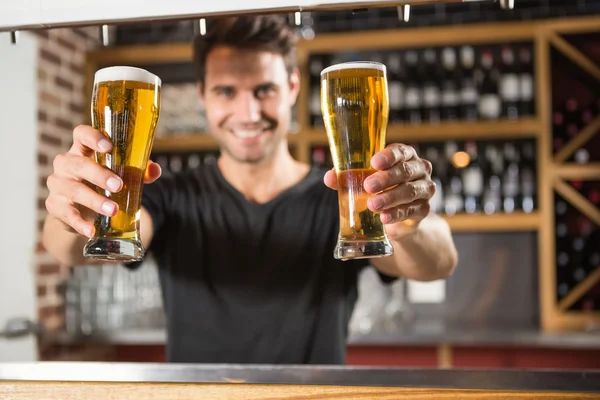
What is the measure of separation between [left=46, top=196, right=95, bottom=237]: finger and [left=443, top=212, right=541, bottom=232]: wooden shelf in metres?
2.74

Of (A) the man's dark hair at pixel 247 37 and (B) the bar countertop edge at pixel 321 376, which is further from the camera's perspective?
(A) the man's dark hair at pixel 247 37

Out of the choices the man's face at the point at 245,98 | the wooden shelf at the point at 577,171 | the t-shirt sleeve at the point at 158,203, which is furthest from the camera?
the wooden shelf at the point at 577,171

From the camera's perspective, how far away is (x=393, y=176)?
2.52 feet

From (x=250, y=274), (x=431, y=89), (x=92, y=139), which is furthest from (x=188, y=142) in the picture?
(x=92, y=139)

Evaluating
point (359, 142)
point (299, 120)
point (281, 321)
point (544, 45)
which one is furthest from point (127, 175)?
point (544, 45)

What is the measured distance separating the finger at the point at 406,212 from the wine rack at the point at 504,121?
261 cm

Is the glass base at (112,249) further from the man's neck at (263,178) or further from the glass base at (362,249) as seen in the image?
the man's neck at (263,178)

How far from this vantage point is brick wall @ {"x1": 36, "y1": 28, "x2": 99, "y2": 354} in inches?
119

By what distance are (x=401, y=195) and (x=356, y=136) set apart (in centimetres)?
9

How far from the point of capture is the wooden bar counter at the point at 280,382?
79cm

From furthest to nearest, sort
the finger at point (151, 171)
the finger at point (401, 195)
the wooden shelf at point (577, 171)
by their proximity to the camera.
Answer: the wooden shelf at point (577, 171)
the finger at point (151, 171)
the finger at point (401, 195)

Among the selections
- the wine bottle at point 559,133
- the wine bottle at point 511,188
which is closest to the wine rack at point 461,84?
the wine bottle at point 559,133

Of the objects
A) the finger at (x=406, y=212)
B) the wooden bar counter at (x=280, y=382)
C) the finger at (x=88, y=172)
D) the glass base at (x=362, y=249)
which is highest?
the finger at (x=88, y=172)

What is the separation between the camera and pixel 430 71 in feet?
11.8
